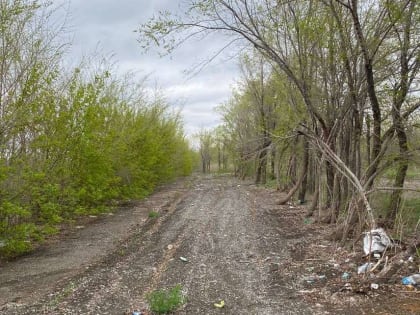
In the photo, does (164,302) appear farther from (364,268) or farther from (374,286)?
(364,268)

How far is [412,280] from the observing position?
17.7 feet

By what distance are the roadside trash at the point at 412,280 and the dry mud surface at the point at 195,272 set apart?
1.00 ft

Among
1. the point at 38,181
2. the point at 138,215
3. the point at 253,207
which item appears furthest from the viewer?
the point at 253,207

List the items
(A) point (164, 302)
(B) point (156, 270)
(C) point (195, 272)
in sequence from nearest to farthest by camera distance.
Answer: (A) point (164, 302) → (C) point (195, 272) → (B) point (156, 270)

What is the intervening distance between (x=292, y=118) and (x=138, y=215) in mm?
6166

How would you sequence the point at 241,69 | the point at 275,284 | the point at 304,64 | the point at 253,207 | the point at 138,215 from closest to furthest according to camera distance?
the point at 275,284 < the point at 304,64 < the point at 138,215 < the point at 253,207 < the point at 241,69

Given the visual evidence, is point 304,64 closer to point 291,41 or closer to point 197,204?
point 291,41

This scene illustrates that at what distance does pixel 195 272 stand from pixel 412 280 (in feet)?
10.7

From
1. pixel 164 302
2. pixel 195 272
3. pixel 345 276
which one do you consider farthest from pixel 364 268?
pixel 164 302

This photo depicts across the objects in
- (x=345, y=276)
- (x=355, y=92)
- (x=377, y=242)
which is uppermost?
(x=355, y=92)

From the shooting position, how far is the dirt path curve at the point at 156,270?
5.08 meters

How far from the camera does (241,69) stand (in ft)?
75.5

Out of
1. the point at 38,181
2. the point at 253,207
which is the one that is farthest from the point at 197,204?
the point at 38,181

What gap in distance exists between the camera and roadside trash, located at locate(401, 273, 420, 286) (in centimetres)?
537
